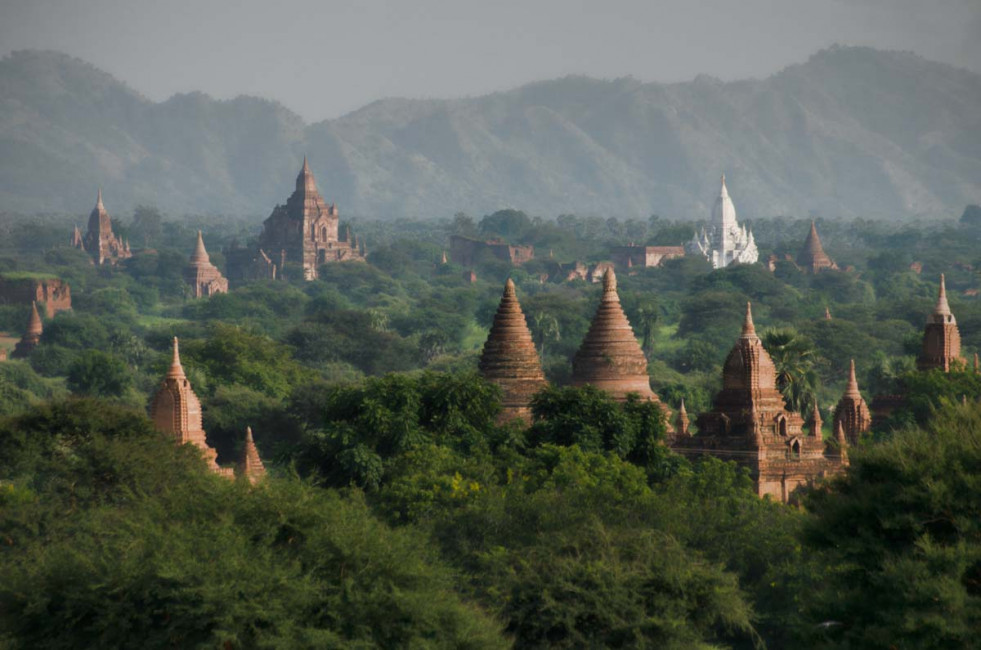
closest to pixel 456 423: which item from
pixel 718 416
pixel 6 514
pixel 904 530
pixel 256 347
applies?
pixel 718 416

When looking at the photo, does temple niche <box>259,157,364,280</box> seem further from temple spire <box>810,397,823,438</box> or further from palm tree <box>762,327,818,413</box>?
temple spire <box>810,397,823,438</box>

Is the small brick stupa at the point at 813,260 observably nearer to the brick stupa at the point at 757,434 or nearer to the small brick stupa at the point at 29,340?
the small brick stupa at the point at 29,340

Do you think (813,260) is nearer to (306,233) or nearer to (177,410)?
(306,233)

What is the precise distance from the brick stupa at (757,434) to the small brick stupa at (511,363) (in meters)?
3.55

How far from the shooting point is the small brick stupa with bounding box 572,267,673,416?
48.9 metres

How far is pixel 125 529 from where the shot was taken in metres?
30.1

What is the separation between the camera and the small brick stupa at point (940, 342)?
61.0 m

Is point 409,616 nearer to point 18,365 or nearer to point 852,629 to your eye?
point 852,629

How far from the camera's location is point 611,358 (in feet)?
161

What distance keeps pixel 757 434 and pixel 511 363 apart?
589cm

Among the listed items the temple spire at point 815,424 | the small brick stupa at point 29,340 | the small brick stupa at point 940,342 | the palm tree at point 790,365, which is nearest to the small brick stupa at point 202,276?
the small brick stupa at point 29,340

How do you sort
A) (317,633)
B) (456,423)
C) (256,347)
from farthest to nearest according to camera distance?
Answer: (256,347) → (456,423) → (317,633)

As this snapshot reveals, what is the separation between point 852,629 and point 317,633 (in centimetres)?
644

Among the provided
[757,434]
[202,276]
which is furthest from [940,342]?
[202,276]
